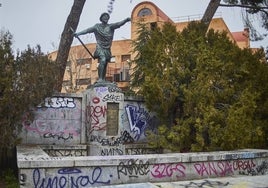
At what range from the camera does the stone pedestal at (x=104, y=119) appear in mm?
11625

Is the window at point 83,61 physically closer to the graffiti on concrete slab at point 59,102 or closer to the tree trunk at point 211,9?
the tree trunk at point 211,9

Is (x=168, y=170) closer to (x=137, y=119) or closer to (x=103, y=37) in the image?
(x=137, y=119)

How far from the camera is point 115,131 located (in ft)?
39.2

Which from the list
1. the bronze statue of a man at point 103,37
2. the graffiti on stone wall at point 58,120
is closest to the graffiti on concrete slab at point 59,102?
the graffiti on stone wall at point 58,120

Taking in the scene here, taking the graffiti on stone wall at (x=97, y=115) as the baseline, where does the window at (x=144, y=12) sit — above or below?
above

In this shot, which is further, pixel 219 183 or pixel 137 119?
pixel 137 119

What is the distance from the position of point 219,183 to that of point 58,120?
578 cm

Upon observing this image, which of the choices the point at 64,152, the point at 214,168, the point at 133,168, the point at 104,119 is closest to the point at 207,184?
the point at 214,168

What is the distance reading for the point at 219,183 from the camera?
812 cm

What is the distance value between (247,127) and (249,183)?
363 centimetres

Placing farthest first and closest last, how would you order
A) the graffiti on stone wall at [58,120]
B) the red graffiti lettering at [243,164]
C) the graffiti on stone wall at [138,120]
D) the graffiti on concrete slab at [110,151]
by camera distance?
the graffiti on stone wall at [138,120]
the graffiti on concrete slab at [110,151]
the graffiti on stone wall at [58,120]
the red graffiti lettering at [243,164]

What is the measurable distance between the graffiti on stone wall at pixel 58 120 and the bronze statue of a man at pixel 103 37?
139 centimetres

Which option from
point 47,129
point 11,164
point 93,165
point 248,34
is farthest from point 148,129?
point 248,34

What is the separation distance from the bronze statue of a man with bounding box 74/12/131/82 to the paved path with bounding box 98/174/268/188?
17.4 ft
